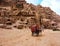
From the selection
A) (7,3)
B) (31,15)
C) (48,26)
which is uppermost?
(7,3)

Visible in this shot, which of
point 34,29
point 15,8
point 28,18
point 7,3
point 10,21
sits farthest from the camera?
point 7,3

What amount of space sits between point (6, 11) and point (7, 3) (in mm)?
15636

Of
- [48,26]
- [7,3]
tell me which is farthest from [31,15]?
[7,3]

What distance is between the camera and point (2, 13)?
148 feet

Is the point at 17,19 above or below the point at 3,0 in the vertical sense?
below

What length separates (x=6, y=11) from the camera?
47281mm

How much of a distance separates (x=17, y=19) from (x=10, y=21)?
15.2ft

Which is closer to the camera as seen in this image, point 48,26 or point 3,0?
point 48,26

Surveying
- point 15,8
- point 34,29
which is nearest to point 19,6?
point 15,8

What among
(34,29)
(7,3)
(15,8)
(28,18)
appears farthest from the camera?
(7,3)

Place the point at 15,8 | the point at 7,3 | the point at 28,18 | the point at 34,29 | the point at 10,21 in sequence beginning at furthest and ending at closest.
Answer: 1. the point at 7,3
2. the point at 15,8
3. the point at 28,18
4. the point at 10,21
5. the point at 34,29

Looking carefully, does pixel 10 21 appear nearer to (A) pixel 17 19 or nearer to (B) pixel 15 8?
(A) pixel 17 19

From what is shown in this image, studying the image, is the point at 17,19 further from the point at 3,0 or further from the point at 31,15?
the point at 3,0

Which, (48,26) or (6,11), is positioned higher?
(6,11)
